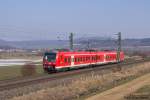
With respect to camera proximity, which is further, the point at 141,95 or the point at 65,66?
the point at 65,66

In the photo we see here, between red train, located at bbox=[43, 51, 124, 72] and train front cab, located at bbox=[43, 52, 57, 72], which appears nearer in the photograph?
train front cab, located at bbox=[43, 52, 57, 72]

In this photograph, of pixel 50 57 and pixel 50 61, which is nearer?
pixel 50 61

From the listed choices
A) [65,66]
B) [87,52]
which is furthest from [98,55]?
[65,66]

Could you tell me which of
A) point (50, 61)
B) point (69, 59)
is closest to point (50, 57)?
point (50, 61)

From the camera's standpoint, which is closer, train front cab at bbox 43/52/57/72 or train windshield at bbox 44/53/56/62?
train front cab at bbox 43/52/57/72

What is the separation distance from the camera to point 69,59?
56188mm

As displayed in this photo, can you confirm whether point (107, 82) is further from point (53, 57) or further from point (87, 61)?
point (87, 61)

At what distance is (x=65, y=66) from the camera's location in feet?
180

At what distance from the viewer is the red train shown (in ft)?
171

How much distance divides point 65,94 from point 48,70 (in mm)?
26181

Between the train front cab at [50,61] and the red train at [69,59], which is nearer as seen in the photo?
the train front cab at [50,61]

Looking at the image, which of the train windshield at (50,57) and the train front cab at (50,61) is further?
the train windshield at (50,57)

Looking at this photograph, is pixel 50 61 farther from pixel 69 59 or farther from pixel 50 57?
pixel 69 59

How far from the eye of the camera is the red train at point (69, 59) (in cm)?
5219
